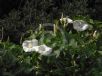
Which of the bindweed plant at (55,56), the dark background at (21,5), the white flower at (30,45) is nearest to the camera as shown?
the bindweed plant at (55,56)

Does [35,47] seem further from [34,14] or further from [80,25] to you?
[34,14]

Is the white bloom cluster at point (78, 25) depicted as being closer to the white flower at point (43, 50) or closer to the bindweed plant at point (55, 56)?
the bindweed plant at point (55, 56)

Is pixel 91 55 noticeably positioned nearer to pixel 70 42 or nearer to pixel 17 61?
pixel 70 42

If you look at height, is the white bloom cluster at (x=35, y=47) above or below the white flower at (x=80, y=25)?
below

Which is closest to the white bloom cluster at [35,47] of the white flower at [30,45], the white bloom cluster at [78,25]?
the white flower at [30,45]

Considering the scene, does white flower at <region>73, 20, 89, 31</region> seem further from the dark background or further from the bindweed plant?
the dark background

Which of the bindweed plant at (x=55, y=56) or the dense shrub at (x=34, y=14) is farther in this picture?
the dense shrub at (x=34, y=14)

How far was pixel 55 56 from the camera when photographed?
8.77 feet

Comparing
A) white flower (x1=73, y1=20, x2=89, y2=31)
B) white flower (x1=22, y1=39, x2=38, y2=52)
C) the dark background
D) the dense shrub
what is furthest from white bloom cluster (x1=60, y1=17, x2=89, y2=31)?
the dark background

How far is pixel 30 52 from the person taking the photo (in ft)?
9.12

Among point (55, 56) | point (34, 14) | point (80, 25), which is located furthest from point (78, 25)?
point (34, 14)

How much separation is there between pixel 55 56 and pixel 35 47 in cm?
19

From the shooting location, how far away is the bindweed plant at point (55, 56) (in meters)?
2.60

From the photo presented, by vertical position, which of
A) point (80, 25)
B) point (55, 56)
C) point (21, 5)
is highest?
point (21, 5)
